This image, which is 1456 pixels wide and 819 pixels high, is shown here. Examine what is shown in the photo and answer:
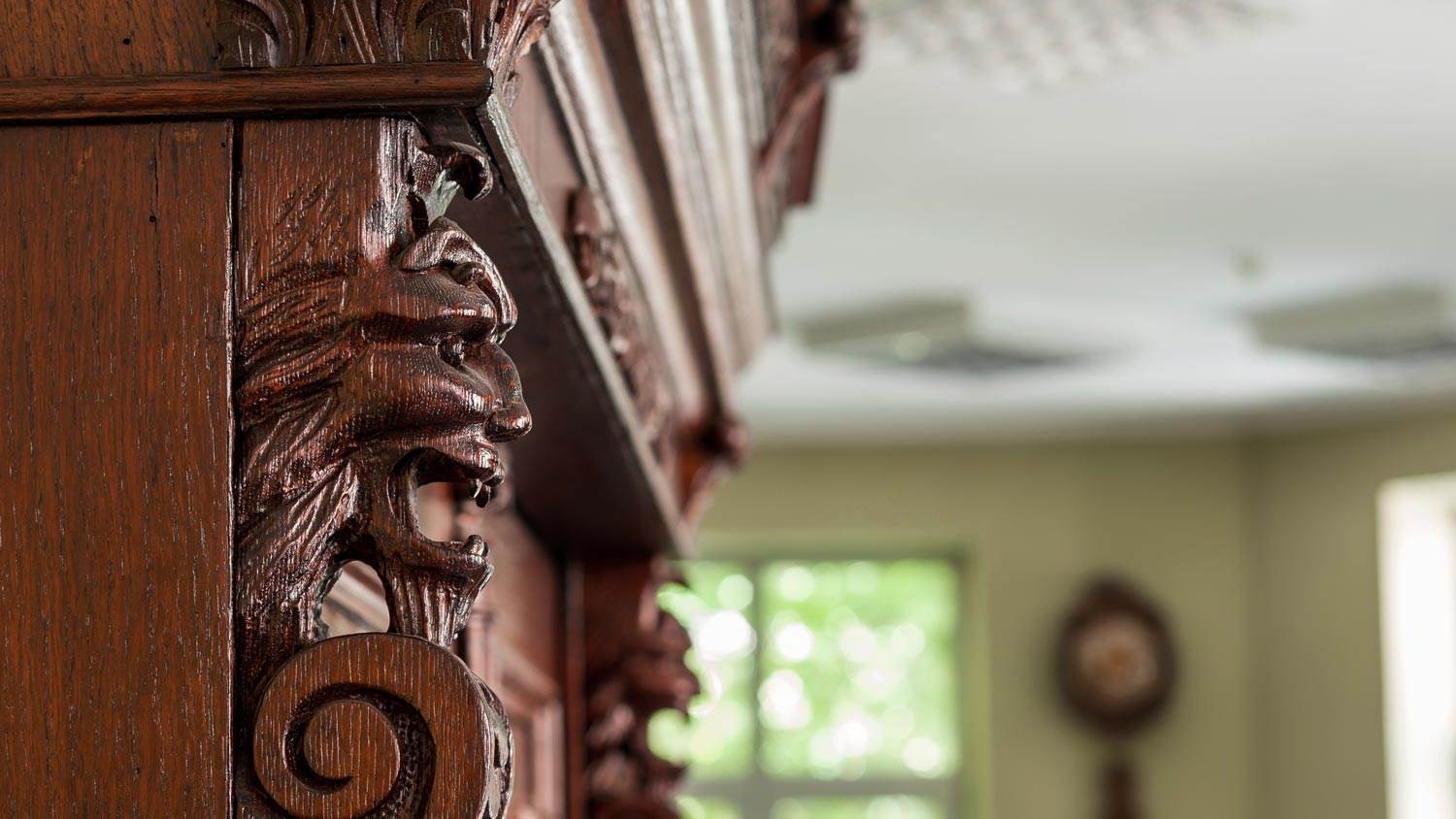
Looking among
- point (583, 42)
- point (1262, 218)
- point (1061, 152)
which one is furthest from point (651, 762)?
point (1262, 218)

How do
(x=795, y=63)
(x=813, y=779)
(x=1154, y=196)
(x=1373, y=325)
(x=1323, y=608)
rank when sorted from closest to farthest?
(x=795, y=63), (x=1154, y=196), (x=1373, y=325), (x=1323, y=608), (x=813, y=779)

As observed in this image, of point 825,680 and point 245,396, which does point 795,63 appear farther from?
point 825,680

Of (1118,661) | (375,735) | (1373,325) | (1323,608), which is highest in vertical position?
(1373,325)

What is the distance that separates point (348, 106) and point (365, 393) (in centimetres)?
6

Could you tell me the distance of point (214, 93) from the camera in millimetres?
313

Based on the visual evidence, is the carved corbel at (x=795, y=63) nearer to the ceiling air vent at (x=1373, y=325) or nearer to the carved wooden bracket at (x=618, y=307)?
the carved wooden bracket at (x=618, y=307)

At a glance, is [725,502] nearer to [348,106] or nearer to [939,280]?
[939,280]

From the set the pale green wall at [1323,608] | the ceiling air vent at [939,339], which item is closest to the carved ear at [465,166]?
the ceiling air vent at [939,339]

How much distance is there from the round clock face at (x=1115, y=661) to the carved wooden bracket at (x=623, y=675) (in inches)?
207

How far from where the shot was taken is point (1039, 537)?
641cm

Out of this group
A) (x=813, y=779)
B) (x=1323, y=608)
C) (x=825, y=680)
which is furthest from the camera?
(x=825, y=680)

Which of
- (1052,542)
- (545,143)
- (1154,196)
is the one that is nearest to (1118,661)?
(1052,542)

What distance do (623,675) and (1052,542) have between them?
5.43 m

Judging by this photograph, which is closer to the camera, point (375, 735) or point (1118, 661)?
point (375, 735)
